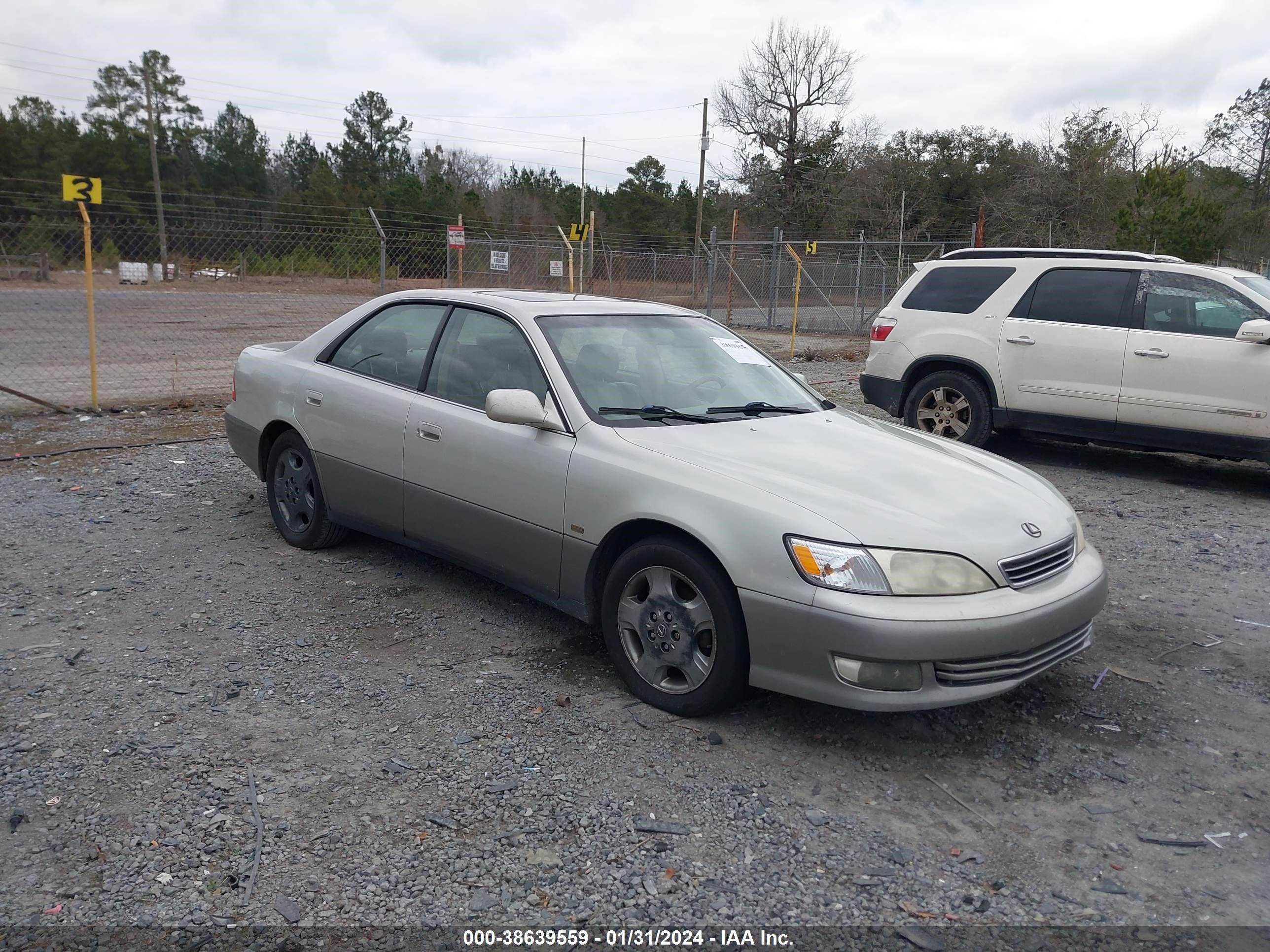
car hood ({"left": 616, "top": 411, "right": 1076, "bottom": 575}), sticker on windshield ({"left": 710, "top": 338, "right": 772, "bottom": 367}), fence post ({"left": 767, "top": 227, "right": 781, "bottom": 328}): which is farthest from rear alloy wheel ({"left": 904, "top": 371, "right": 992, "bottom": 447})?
fence post ({"left": 767, "top": 227, "right": 781, "bottom": 328})

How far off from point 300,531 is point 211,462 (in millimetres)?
2724

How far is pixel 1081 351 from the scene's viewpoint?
8.24m

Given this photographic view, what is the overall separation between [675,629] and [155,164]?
158 ft

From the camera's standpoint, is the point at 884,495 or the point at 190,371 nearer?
the point at 884,495

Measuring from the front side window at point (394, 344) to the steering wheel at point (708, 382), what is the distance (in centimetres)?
132


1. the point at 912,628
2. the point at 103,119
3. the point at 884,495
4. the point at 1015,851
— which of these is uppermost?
the point at 103,119

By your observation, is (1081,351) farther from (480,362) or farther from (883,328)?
(480,362)

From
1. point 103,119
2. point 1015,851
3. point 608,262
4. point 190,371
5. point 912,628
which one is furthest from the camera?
point 103,119

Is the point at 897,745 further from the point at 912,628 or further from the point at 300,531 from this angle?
the point at 300,531

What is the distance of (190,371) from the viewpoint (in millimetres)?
13805

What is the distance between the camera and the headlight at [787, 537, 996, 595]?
3.29 meters

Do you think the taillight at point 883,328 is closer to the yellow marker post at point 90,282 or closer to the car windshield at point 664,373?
the car windshield at point 664,373

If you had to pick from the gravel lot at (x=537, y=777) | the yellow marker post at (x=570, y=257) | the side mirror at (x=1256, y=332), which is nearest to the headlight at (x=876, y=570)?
the gravel lot at (x=537, y=777)

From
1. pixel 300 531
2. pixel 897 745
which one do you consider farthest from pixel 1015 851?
pixel 300 531
